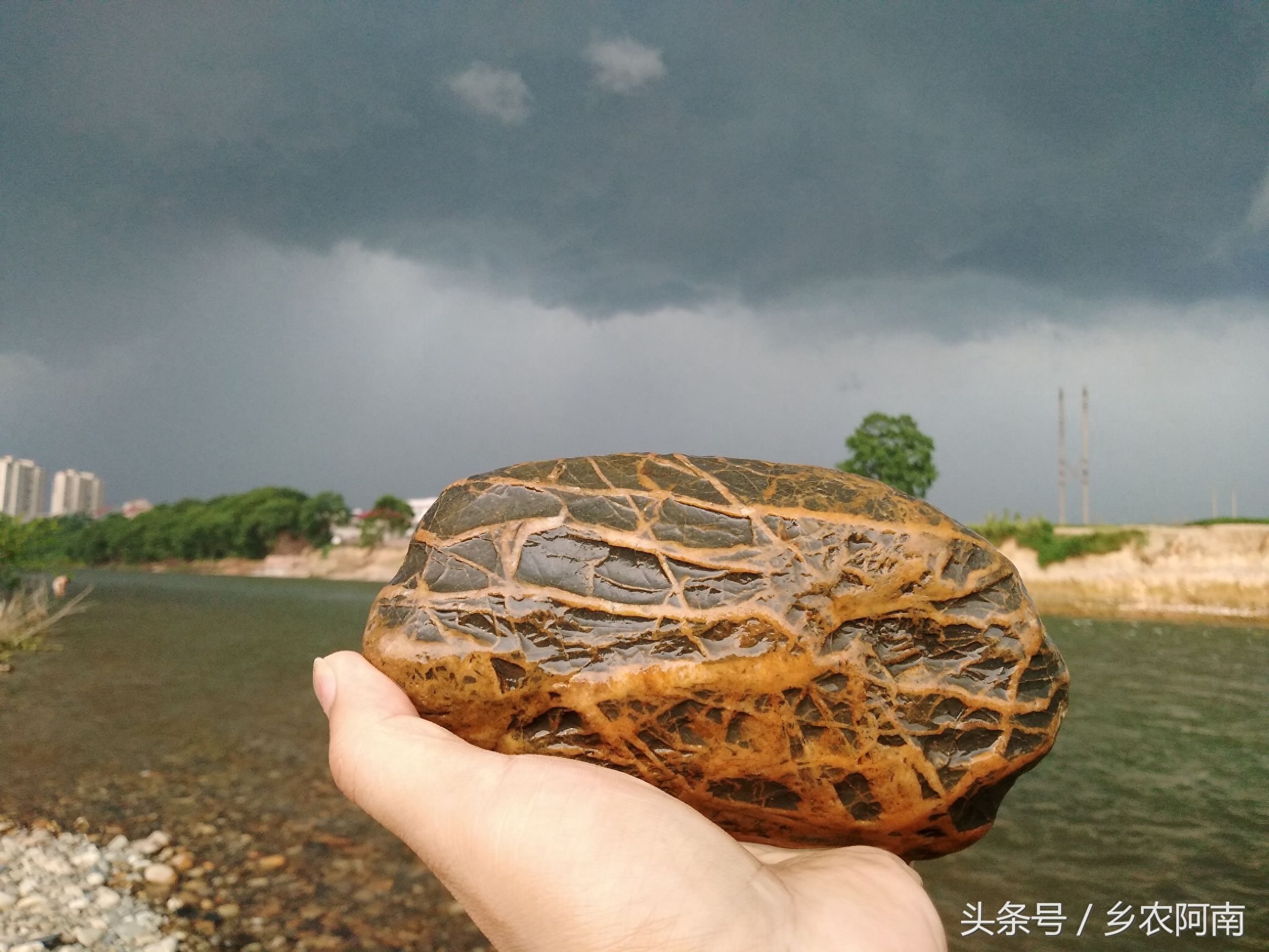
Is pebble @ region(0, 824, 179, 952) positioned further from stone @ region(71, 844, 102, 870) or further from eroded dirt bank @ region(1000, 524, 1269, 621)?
eroded dirt bank @ region(1000, 524, 1269, 621)

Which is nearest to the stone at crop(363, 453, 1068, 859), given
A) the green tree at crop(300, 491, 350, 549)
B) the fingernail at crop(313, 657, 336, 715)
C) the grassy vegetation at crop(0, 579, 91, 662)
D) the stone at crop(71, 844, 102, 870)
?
the fingernail at crop(313, 657, 336, 715)

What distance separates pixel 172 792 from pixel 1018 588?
860 cm

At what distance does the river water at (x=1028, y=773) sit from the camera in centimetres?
629

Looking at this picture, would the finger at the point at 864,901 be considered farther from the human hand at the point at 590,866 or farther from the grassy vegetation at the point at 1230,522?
the grassy vegetation at the point at 1230,522

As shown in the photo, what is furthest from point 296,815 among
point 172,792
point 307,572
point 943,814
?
point 307,572

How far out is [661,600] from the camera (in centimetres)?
273

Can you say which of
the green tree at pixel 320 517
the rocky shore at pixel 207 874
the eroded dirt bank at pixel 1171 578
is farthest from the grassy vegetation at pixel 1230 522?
the green tree at pixel 320 517

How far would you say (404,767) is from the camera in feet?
8.03

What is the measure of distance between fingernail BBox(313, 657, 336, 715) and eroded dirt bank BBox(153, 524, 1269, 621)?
90.3 ft

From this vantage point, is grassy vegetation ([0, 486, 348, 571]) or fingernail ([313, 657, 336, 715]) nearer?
fingernail ([313, 657, 336, 715])

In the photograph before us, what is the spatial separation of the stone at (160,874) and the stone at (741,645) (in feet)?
14.8

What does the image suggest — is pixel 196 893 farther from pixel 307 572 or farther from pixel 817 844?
pixel 307 572

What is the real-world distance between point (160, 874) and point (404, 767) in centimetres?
503

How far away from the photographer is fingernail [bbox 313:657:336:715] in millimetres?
2768
